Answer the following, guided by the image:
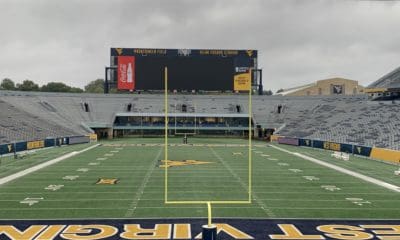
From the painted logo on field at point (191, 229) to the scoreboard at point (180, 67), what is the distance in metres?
37.7

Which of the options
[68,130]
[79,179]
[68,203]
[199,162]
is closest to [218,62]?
[68,130]

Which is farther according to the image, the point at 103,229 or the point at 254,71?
the point at 254,71

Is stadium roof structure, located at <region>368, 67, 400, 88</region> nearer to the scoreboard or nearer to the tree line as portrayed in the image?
the scoreboard

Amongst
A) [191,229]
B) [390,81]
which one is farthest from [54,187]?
[390,81]

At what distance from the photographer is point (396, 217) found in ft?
39.8

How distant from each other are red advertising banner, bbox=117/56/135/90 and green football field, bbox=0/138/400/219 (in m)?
23.6

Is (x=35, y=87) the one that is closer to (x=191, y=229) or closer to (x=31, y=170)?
(x=31, y=170)

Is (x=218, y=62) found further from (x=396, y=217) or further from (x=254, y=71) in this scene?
(x=396, y=217)

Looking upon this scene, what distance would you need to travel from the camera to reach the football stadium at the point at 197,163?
11.3 m

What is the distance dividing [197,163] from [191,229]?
13448mm

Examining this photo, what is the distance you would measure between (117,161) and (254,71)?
93.8 ft

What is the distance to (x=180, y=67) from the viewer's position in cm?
4906

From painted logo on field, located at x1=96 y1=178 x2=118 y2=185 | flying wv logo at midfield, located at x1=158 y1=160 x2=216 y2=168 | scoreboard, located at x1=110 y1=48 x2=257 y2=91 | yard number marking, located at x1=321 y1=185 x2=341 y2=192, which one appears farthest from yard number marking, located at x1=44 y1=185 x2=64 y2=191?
scoreboard, located at x1=110 y1=48 x2=257 y2=91

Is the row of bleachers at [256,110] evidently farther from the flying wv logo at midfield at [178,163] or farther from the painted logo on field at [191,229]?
the painted logo on field at [191,229]
